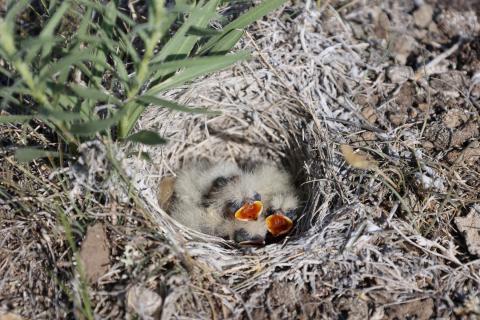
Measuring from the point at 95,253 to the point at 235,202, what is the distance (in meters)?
0.99

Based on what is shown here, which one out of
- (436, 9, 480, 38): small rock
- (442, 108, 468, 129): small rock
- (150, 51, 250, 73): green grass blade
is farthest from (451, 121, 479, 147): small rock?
(150, 51, 250, 73): green grass blade

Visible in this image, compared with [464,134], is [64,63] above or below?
above

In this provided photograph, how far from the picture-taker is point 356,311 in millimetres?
2600

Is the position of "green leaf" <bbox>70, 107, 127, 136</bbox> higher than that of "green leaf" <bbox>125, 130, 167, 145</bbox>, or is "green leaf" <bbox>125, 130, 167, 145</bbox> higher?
"green leaf" <bbox>70, 107, 127, 136</bbox>

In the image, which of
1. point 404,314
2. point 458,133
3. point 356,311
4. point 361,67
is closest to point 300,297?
point 356,311

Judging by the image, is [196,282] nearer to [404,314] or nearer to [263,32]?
[404,314]

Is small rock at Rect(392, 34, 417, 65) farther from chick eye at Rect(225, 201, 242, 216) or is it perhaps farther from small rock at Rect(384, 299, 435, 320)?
small rock at Rect(384, 299, 435, 320)

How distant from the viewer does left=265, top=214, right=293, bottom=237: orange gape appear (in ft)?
10.8

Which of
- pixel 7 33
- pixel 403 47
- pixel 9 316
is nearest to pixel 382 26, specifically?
pixel 403 47

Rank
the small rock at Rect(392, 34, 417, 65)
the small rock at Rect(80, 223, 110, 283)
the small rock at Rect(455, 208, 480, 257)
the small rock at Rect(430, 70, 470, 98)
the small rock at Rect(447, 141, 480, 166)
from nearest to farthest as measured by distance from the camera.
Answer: the small rock at Rect(80, 223, 110, 283), the small rock at Rect(455, 208, 480, 257), the small rock at Rect(447, 141, 480, 166), the small rock at Rect(430, 70, 470, 98), the small rock at Rect(392, 34, 417, 65)

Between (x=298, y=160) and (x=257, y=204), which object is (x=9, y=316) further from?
(x=298, y=160)

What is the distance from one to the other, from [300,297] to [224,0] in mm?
1438

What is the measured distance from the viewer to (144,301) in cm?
252

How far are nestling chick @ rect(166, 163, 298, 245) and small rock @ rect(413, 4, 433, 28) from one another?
4.54ft
